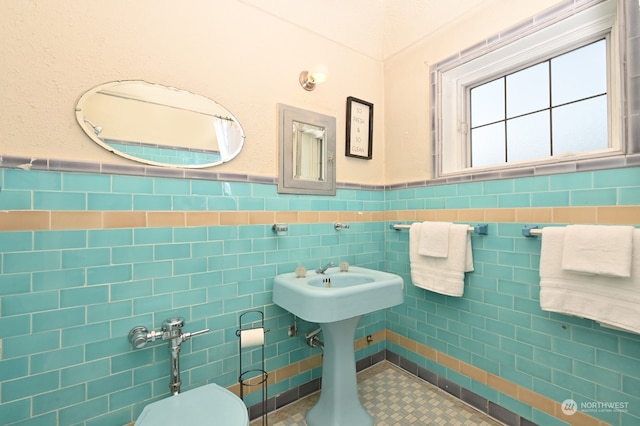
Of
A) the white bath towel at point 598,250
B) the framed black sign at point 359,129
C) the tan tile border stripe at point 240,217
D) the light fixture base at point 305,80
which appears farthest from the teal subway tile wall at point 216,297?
the light fixture base at point 305,80

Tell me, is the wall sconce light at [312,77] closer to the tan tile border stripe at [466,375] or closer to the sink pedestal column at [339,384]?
the sink pedestal column at [339,384]

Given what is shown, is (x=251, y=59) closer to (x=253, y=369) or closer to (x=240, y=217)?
(x=240, y=217)

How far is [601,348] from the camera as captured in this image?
1.23m

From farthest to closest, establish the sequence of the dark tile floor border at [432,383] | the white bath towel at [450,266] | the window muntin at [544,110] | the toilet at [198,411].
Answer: the white bath towel at [450,266], the dark tile floor border at [432,383], the window muntin at [544,110], the toilet at [198,411]

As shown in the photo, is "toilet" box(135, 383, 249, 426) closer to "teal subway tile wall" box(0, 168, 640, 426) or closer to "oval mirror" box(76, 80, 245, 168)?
"teal subway tile wall" box(0, 168, 640, 426)

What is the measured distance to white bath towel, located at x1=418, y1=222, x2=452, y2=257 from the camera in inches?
66.4

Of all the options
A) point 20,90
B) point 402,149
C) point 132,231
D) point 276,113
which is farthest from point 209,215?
point 402,149

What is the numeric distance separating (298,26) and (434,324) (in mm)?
2140

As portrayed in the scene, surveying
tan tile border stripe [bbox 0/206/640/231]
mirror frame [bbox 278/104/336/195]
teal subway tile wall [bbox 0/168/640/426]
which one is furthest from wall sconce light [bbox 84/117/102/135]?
mirror frame [bbox 278/104/336/195]

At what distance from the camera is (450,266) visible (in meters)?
1.67

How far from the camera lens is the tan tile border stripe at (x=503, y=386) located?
4.25 ft

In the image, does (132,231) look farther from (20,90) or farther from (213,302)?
(20,90)

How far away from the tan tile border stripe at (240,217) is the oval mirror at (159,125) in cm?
26

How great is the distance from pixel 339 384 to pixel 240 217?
3.46 ft
